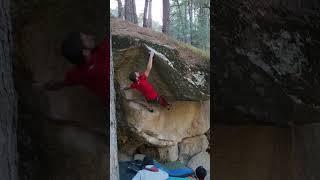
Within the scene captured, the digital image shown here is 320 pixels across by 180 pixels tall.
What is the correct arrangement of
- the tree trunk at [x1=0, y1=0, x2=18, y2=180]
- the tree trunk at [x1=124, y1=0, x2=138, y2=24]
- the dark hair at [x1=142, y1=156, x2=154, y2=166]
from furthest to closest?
the tree trunk at [x1=124, y1=0, x2=138, y2=24] < the dark hair at [x1=142, y1=156, x2=154, y2=166] < the tree trunk at [x1=0, y1=0, x2=18, y2=180]

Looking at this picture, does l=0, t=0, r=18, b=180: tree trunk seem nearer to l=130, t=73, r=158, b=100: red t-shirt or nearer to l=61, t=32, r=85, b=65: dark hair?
l=61, t=32, r=85, b=65: dark hair

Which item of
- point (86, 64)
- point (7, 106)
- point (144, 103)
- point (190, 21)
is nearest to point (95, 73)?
point (86, 64)

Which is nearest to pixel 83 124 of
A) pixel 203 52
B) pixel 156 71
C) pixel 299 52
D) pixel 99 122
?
pixel 99 122

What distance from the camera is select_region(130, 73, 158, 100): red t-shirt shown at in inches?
307

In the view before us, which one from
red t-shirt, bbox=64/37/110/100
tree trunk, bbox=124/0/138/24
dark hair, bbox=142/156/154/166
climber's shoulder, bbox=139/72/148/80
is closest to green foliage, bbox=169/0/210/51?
tree trunk, bbox=124/0/138/24

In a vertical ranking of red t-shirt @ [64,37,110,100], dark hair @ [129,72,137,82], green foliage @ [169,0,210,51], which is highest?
green foliage @ [169,0,210,51]

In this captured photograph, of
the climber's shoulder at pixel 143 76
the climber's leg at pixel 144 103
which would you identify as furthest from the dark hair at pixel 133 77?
the climber's leg at pixel 144 103

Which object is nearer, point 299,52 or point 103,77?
point 299,52

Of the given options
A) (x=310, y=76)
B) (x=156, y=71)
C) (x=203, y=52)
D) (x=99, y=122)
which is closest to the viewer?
(x=310, y=76)

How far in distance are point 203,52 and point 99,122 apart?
738 centimetres

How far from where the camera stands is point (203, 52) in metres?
9.35

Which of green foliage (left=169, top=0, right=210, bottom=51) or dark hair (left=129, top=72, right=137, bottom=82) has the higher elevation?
green foliage (left=169, top=0, right=210, bottom=51)

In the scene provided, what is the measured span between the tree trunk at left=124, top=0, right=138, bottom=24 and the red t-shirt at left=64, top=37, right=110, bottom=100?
7809 mm

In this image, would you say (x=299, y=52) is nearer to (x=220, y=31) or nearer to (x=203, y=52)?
(x=220, y=31)
